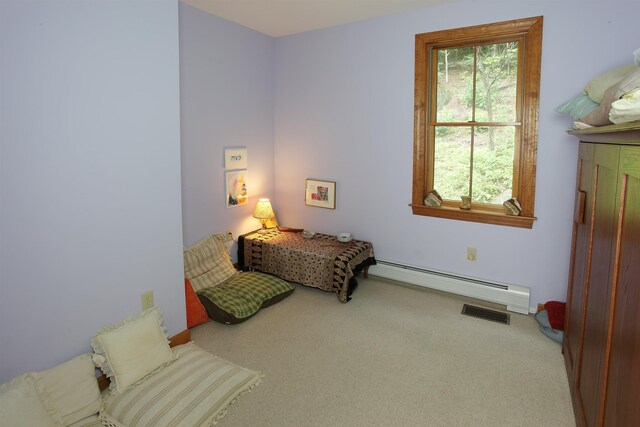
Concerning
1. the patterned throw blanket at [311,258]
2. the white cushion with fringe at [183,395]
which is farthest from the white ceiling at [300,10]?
the white cushion with fringe at [183,395]

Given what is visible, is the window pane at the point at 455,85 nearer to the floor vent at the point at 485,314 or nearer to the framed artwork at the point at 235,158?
the floor vent at the point at 485,314

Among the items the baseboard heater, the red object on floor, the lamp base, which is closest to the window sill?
the baseboard heater

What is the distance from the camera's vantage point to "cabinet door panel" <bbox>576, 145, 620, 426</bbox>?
165 centimetres

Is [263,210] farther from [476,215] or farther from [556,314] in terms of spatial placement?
[556,314]

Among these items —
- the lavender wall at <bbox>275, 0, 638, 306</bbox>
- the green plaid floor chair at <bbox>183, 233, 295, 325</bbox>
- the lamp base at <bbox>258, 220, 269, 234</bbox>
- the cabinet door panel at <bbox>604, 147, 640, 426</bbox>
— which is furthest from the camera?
the lamp base at <bbox>258, 220, 269, 234</bbox>

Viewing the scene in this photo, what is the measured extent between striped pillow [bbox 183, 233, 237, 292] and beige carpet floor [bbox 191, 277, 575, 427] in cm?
48

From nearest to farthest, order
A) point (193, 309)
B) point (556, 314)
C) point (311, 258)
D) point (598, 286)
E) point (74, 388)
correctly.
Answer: point (598, 286) < point (74, 388) < point (556, 314) < point (193, 309) < point (311, 258)

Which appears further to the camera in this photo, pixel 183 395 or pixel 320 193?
pixel 320 193

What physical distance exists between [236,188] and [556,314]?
3.06 metres

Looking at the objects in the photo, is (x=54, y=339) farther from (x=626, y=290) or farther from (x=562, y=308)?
(x=562, y=308)

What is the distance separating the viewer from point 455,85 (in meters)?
3.68

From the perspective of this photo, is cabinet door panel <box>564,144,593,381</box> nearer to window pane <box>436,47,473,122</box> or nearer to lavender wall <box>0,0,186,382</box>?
window pane <box>436,47,473,122</box>

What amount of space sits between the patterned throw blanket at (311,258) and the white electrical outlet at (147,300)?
1.51 metres

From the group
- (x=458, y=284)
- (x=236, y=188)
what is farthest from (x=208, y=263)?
(x=458, y=284)
